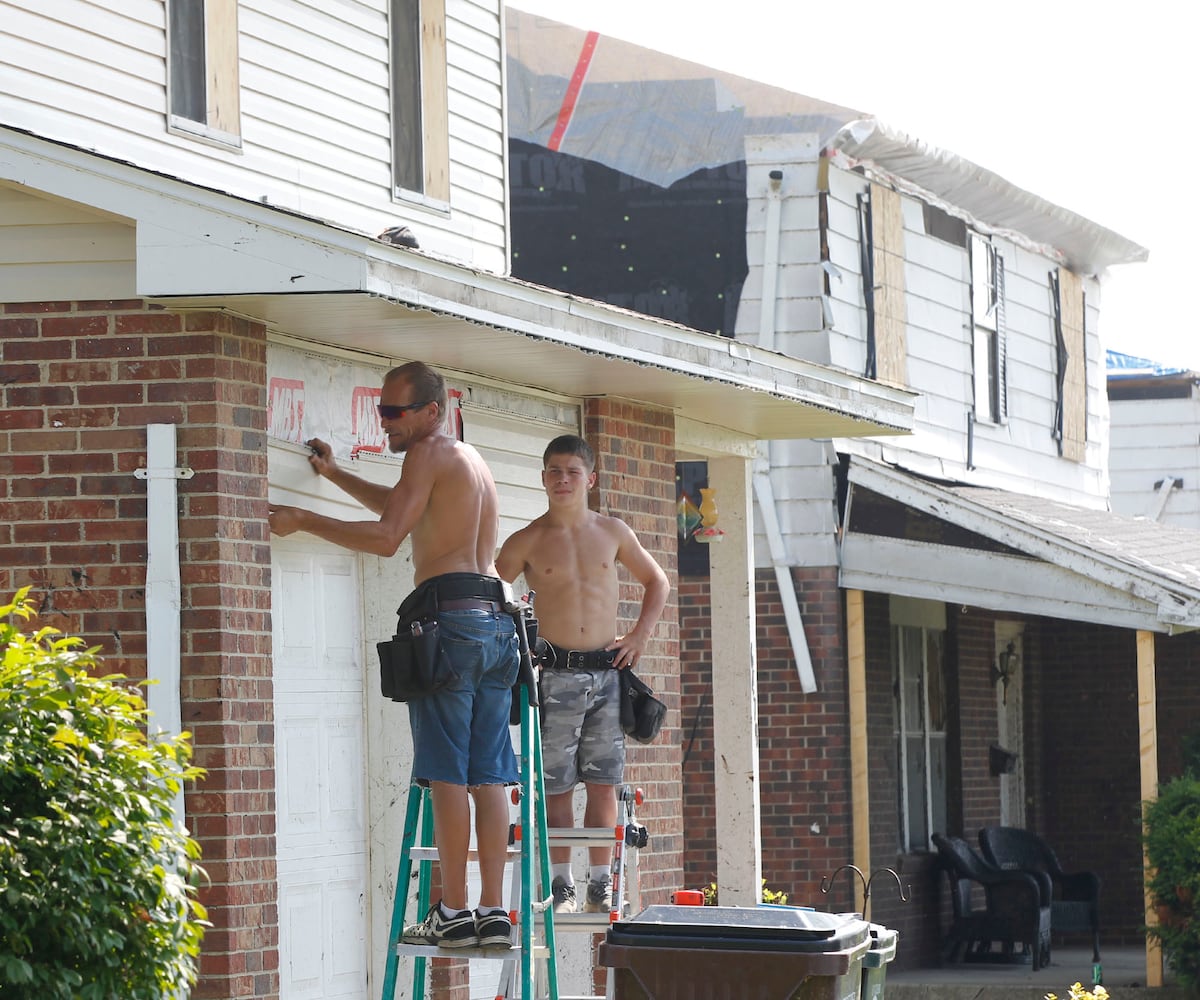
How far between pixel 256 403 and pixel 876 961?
3.02m

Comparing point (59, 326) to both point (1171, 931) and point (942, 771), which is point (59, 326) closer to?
point (1171, 931)

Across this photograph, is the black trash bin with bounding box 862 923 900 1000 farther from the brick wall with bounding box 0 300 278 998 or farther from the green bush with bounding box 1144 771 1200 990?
the green bush with bounding box 1144 771 1200 990

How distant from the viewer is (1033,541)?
14531mm

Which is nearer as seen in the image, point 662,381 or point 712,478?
point 662,381

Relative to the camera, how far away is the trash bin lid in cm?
659

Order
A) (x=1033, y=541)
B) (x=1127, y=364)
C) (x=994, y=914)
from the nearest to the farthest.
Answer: (x=1033, y=541) < (x=994, y=914) < (x=1127, y=364)

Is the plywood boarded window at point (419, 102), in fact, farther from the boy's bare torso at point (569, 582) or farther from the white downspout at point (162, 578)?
the white downspout at point (162, 578)

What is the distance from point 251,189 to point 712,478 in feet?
11.2

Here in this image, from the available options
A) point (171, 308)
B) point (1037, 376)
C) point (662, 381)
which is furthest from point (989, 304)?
point (171, 308)

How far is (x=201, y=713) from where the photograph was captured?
7.56 m

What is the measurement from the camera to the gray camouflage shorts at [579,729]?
9.12 meters

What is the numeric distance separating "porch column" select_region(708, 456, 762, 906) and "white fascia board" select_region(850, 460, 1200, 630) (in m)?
2.69

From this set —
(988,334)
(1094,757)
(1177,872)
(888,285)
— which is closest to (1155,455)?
(1094,757)

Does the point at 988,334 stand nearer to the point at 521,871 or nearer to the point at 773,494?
the point at 773,494
